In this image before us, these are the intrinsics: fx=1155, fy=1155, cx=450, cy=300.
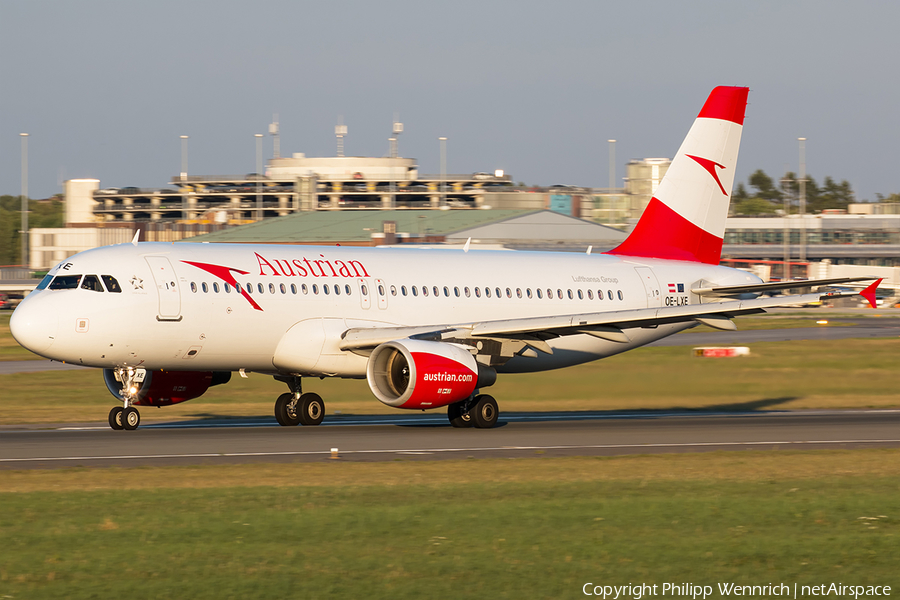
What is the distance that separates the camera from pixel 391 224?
383ft

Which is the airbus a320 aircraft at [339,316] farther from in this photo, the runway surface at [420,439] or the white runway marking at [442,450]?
the white runway marking at [442,450]

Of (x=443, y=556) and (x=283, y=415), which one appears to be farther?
(x=283, y=415)

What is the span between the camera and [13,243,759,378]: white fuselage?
82.9 feet

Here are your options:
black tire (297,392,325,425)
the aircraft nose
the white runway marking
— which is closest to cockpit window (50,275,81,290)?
the aircraft nose

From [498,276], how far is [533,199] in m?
127

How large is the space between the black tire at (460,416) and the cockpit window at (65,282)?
367 inches

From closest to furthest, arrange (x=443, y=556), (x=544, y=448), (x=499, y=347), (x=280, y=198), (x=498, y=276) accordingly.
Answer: (x=443, y=556), (x=544, y=448), (x=499, y=347), (x=498, y=276), (x=280, y=198)

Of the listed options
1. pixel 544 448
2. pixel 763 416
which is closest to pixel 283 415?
pixel 544 448

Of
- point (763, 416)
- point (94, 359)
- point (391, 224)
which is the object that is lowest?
Answer: point (763, 416)

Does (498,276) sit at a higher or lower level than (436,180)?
lower

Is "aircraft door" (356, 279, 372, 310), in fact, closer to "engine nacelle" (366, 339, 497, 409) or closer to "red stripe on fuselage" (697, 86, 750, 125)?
"engine nacelle" (366, 339, 497, 409)

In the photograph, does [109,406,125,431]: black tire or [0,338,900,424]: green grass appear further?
[0,338,900,424]: green grass

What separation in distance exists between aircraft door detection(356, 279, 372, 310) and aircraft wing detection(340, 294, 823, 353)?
91 centimetres

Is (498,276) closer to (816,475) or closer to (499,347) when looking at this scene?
(499,347)
